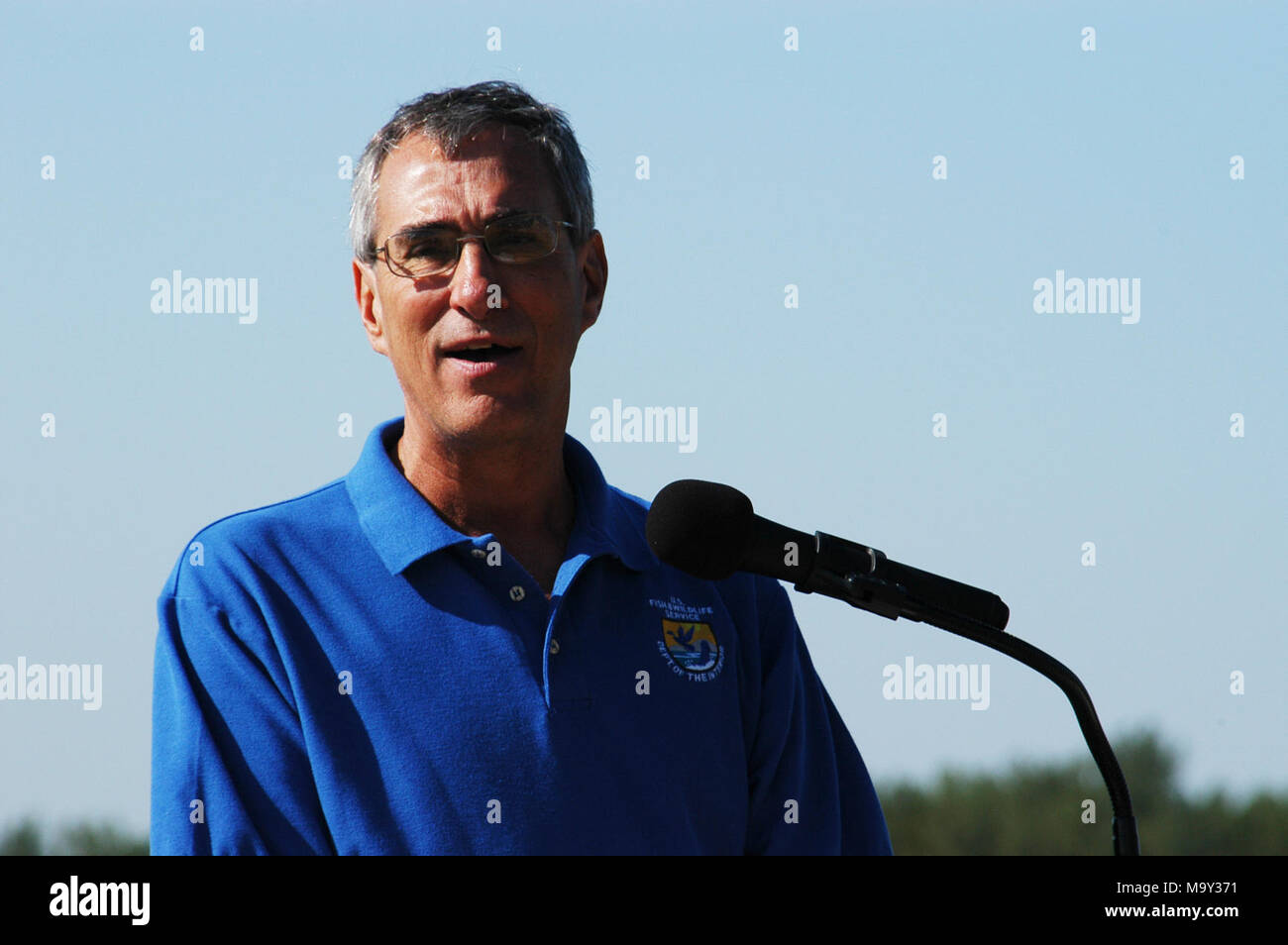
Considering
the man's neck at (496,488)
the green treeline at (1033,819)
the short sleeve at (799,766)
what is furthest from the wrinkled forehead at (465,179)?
the green treeline at (1033,819)


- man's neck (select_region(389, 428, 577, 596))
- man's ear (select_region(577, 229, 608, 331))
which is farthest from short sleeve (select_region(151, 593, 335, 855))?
man's ear (select_region(577, 229, 608, 331))

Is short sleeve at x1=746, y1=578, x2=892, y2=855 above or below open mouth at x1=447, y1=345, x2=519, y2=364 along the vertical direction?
below

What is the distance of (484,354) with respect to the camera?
3.52m

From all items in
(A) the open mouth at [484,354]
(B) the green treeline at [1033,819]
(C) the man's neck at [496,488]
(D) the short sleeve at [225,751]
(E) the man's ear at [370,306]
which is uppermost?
(E) the man's ear at [370,306]

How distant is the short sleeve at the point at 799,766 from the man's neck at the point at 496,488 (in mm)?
549

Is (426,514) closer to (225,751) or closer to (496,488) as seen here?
(496,488)

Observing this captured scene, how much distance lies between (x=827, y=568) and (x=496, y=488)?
1.28 metres

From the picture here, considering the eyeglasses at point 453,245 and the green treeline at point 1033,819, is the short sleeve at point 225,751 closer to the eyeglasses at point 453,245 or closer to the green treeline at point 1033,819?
the eyeglasses at point 453,245

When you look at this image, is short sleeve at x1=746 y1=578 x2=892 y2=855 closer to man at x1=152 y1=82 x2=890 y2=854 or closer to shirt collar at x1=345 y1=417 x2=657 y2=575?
man at x1=152 y1=82 x2=890 y2=854

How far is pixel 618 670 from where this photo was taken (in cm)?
345

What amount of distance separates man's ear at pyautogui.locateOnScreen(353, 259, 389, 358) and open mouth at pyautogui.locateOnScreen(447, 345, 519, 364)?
273mm

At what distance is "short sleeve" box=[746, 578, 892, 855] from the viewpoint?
3592 millimetres

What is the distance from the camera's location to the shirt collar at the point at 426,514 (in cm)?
344

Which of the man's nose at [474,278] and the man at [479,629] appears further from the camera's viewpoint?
the man's nose at [474,278]
